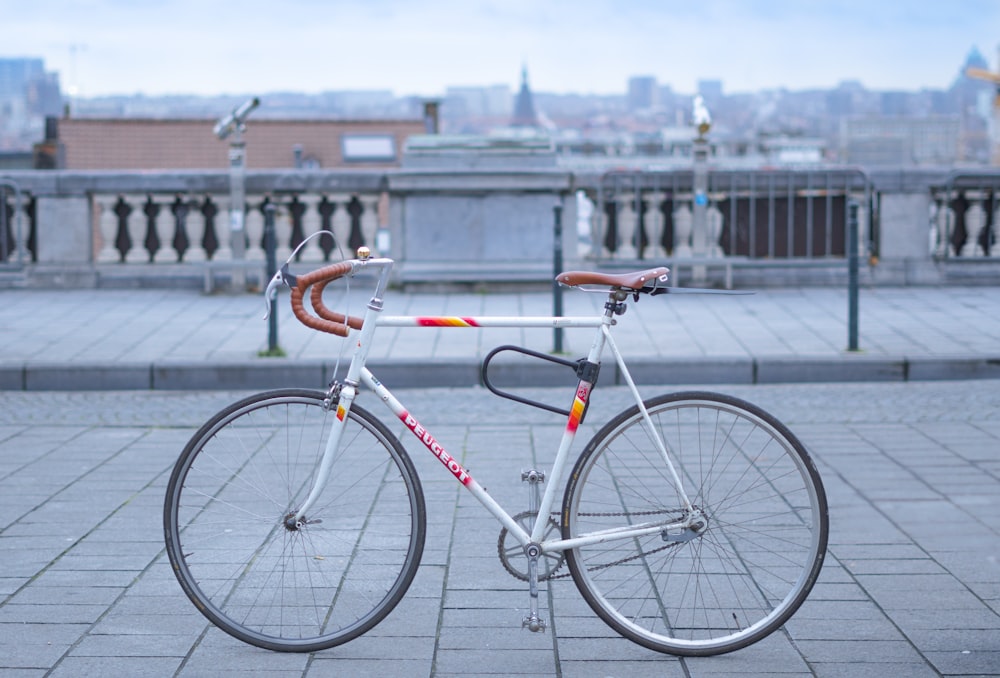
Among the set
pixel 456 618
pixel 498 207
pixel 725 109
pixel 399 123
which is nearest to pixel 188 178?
pixel 498 207

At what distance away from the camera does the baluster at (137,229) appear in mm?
14070

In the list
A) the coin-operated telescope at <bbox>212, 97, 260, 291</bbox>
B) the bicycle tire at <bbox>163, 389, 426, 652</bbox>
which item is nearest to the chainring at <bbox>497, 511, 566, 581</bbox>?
the bicycle tire at <bbox>163, 389, 426, 652</bbox>

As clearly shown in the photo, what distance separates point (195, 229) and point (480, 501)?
1036 centimetres

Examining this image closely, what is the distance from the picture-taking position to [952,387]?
30.9 feet

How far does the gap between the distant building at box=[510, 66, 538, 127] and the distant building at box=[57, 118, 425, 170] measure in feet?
161

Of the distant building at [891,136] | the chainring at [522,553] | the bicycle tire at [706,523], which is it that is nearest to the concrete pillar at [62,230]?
the bicycle tire at [706,523]

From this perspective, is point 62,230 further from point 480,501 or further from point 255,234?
point 480,501

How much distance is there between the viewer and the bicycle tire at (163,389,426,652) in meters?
4.22

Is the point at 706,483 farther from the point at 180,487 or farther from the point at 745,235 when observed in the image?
the point at 745,235

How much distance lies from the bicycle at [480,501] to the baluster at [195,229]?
9606 mm

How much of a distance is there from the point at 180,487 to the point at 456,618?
102cm

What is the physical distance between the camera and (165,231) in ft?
46.2

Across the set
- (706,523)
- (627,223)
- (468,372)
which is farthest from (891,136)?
(706,523)

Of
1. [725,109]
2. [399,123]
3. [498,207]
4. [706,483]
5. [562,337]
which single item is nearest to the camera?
[706,483]
